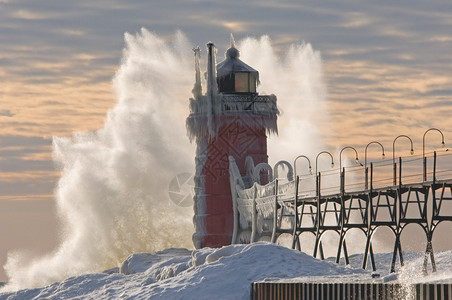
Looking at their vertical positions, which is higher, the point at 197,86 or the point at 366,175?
the point at 197,86

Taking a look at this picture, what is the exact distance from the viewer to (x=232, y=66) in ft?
255

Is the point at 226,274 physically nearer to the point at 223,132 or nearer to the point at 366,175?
the point at 366,175

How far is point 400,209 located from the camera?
53375 millimetres

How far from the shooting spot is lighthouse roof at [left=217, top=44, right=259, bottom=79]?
77625 mm

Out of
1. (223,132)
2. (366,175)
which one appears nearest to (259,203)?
(223,132)

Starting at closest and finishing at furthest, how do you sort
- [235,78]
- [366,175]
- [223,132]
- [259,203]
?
1. [366,175]
2. [259,203]
3. [223,132]
4. [235,78]

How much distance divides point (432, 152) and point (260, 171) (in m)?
27.6

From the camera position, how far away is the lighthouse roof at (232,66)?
3056 inches

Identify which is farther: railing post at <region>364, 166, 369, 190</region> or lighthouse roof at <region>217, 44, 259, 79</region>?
lighthouse roof at <region>217, 44, 259, 79</region>

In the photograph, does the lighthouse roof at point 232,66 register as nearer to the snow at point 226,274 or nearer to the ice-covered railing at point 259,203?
the ice-covered railing at point 259,203

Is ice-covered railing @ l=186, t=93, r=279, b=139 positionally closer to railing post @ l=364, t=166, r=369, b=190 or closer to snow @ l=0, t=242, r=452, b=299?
snow @ l=0, t=242, r=452, b=299

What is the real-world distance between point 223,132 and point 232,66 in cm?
464

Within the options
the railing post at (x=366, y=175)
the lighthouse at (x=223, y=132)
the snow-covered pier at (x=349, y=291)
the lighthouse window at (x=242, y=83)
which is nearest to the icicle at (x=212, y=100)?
the lighthouse at (x=223, y=132)

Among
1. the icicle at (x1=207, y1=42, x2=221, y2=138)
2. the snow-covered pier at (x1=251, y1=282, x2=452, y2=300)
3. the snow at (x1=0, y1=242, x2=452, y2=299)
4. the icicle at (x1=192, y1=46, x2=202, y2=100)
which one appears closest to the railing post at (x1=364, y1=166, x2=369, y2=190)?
the snow at (x1=0, y1=242, x2=452, y2=299)
